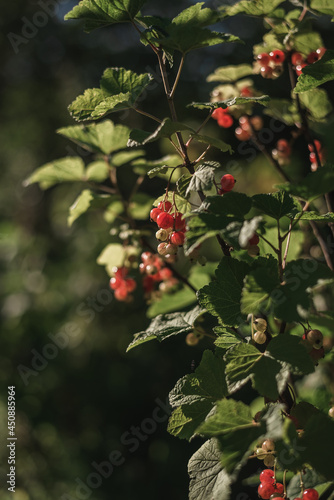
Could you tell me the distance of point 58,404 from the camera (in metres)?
3.06

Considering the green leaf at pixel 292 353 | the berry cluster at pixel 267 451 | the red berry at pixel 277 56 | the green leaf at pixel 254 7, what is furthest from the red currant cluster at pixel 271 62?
the berry cluster at pixel 267 451

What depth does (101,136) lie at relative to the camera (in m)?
1.43

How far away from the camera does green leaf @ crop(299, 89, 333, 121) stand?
1219 mm

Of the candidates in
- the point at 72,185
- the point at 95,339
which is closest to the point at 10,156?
the point at 72,185

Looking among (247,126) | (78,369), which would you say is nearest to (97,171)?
(247,126)

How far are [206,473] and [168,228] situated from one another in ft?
1.45

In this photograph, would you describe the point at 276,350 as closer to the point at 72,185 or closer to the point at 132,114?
the point at 72,185

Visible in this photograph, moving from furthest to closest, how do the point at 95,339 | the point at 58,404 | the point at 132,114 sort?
the point at 132,114 → the point at 95,339 → the point at 58,404

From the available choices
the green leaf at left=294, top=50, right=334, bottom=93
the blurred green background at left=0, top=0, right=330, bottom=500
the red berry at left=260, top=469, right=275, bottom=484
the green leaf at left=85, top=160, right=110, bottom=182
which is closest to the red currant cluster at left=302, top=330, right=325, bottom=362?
the red berry at left=260, top=469, right=275, bottom=484

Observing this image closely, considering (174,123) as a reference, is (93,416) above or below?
below

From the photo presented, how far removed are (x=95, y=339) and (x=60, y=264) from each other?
0.75 meters

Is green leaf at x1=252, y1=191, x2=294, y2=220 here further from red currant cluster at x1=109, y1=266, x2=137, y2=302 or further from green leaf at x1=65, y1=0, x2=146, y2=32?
red currant cluster at x1=109, y1=266, x2=137, y2=302

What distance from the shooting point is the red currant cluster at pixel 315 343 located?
0.79m

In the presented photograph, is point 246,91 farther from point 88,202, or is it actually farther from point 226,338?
point 226,338
